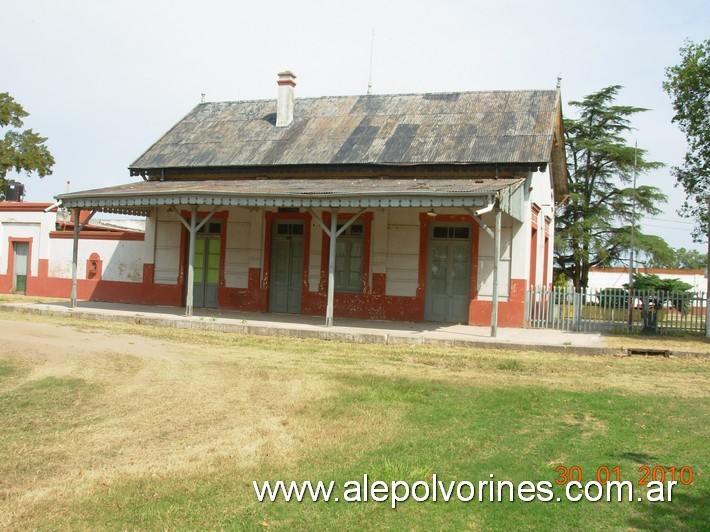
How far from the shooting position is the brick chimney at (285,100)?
21.0 metres

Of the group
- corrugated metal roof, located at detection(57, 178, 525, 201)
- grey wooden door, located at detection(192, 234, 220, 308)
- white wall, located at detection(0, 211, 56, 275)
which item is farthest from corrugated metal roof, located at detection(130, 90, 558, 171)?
white wall, located at detection(0, 211, 56, 275)

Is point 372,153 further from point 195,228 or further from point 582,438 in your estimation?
point 582,438

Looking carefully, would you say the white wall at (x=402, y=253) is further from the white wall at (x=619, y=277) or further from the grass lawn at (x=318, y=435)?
the white wall at (x=619, y=277)

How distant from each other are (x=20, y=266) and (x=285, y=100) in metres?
10.6

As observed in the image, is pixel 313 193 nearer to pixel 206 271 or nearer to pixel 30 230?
pixel 206 271

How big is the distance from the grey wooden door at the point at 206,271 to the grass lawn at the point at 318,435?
8269 mm

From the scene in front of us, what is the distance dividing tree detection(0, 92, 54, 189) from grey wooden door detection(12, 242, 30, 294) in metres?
14.8

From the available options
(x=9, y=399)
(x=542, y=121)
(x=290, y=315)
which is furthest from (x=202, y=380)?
(x=542, y=121)

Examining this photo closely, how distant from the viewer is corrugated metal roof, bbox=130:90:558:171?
17578 mm

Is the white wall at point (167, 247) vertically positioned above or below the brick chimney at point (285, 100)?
below

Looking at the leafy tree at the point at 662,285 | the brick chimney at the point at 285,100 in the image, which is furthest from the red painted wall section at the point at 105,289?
the leafy tree at the point at 662,285

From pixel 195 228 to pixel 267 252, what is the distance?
2.69 m

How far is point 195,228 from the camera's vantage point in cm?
1639

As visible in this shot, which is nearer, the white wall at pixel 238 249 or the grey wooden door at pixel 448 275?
the grey wooden door at pixel 448 275
